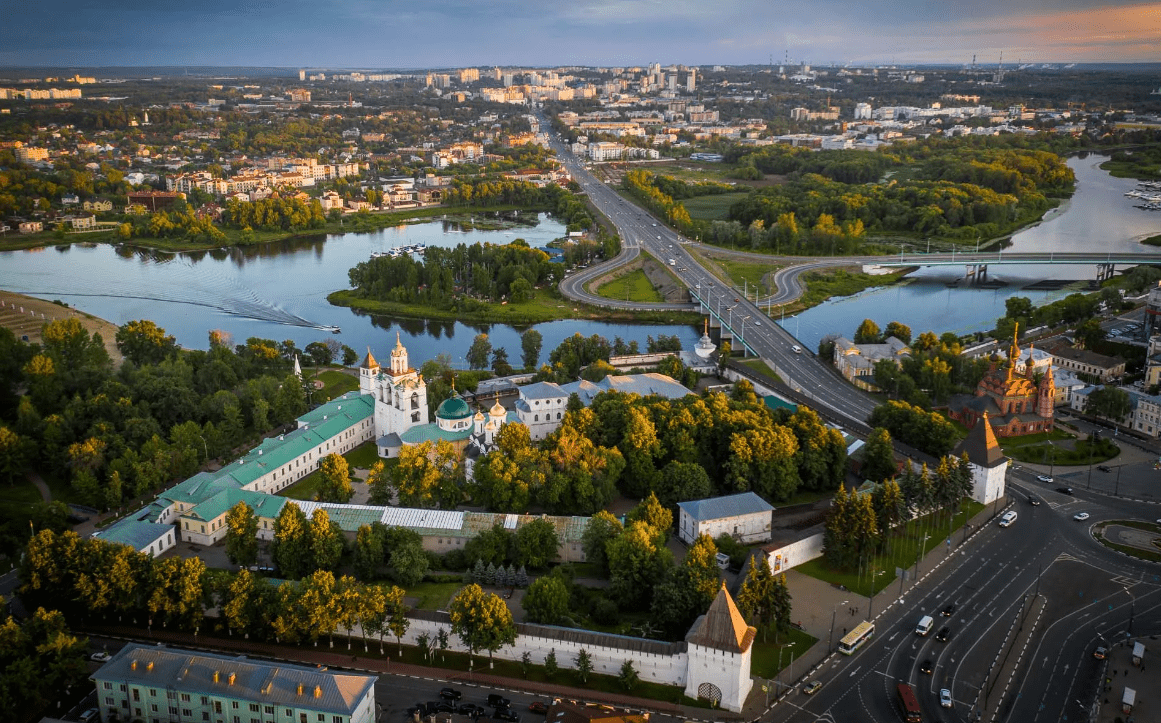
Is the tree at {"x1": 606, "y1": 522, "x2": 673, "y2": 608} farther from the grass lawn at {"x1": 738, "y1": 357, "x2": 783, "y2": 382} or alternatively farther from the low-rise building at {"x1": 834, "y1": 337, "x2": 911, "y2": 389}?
the low-rise building at {"x1": 834, "y1": 337, "x2": 911, "y2": 389}

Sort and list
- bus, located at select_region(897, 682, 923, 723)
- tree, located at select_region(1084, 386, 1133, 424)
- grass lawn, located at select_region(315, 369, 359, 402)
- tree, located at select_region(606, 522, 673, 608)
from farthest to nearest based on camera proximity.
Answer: grass lawn, located at select_region(315, 369, 359, 402), tree, located at select_region(1084, 386, 1133, 424), tree, located at select_region(606, 522, 673, 608), bus, located at select_region(897, 682, 923, 723)

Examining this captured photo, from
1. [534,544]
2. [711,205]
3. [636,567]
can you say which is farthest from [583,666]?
[711,205]

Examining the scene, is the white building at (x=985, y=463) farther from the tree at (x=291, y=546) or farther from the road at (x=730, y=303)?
the tree at (x=291, y=546)

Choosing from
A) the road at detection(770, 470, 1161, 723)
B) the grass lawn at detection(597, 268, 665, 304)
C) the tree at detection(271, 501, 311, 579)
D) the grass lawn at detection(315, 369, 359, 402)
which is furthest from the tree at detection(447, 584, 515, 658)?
the grass lawn at detection(597, 268, 665, 304)

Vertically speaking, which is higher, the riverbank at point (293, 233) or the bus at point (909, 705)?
the riverbank at point (293, 233)

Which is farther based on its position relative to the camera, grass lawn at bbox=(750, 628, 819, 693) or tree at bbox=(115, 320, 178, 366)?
tree at bbox=(115, 320, 178, 366)

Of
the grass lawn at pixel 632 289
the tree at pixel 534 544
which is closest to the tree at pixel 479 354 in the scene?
the grass lawn at pixel 632 289
